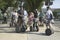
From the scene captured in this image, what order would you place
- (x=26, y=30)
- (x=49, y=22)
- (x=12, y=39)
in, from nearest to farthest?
(x=12, y=39)
(x=49, y=22)
(x=26, y=30)

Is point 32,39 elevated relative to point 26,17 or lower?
lower

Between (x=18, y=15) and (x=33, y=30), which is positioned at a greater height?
(x=18, y=15)

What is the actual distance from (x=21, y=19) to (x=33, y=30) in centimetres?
150

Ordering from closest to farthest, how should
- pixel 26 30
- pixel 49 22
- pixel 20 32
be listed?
pixel 49 22 → pixel 20 32 → pixel 26 30

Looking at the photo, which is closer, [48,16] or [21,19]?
[48,16]

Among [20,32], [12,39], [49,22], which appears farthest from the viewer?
[20,32]

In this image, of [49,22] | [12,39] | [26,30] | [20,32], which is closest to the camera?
[12,39]

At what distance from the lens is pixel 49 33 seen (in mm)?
14953

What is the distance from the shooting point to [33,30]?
695 inches

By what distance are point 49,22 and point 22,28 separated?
2623mm

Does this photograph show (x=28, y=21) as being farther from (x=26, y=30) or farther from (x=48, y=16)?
(x=48, y=16)

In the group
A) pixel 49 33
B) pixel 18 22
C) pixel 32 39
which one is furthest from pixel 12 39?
pixel 18 22

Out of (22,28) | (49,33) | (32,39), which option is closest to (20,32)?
(22,28)

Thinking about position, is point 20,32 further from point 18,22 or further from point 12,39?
point 12,39
